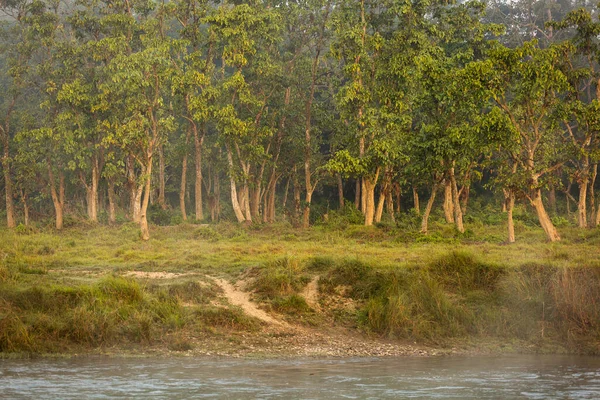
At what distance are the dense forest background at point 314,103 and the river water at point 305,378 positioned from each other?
1126cm

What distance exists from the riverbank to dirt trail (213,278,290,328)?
4 cm

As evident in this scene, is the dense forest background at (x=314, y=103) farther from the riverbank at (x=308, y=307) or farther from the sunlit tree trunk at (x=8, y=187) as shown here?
the riverbank at (x=308, y=307)

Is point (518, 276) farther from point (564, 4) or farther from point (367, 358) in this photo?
point (564, 4)

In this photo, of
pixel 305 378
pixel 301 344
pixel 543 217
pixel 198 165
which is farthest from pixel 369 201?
pixel 305 378

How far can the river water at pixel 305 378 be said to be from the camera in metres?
10.7

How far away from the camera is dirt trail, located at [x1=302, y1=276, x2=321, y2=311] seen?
15812mm

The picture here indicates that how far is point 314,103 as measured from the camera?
35.0m

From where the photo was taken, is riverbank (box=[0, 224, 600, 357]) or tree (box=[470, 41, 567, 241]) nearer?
riverbank (box=[0, 224, 600, 357])

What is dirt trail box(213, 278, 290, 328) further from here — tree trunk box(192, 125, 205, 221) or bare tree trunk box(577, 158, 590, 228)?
tree trunk box(192, 125, 205, 221)

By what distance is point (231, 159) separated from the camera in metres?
33.1

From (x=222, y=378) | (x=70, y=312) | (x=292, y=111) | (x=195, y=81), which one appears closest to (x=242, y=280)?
(x=70, y=312)

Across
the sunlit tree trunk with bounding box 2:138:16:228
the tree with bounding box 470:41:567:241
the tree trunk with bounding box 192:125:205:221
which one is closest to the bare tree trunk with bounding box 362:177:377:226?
the tree with bounding box 470:41:567:241

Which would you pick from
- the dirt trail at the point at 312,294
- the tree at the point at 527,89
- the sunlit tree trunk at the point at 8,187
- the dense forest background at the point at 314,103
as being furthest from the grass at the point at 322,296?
the sunlit tree trunk at the point at 8,187

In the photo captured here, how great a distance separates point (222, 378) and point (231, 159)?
21926mm
